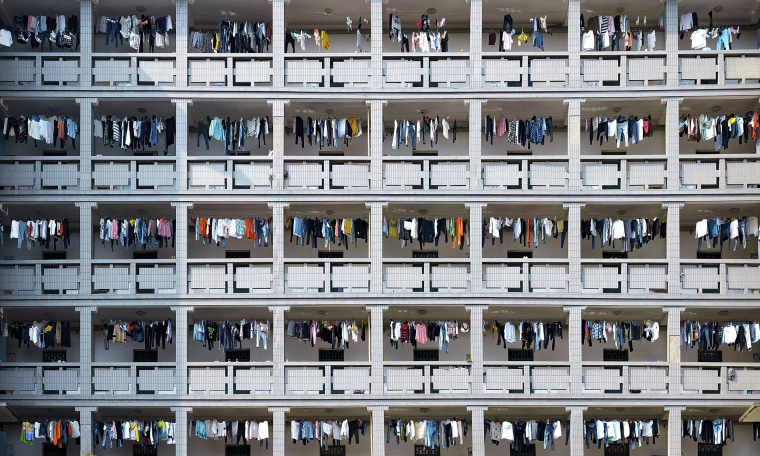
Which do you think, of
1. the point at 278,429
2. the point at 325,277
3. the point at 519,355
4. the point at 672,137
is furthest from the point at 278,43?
the point at 672,137

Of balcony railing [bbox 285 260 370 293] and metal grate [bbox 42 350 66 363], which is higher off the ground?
balcony railing [bbox 285 260 370 293]

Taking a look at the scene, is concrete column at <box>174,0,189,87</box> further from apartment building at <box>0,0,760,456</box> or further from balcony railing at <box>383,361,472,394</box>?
balcony railing at <box>383,361,472,394</box>

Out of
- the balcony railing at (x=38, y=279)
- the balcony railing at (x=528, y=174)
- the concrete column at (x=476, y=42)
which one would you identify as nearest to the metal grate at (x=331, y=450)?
the balcony railing at (x=38, y=279)

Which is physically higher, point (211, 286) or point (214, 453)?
point (211, 286)

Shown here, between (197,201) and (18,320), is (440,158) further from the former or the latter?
(18,320)

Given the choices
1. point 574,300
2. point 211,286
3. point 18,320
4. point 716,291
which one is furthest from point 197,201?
point 716,291

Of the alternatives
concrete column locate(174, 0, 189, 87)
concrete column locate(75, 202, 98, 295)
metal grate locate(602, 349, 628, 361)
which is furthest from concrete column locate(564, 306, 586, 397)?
concrete column locate(75, 202, 98, 295)

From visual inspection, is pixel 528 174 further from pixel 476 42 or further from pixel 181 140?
pixel 181 140
